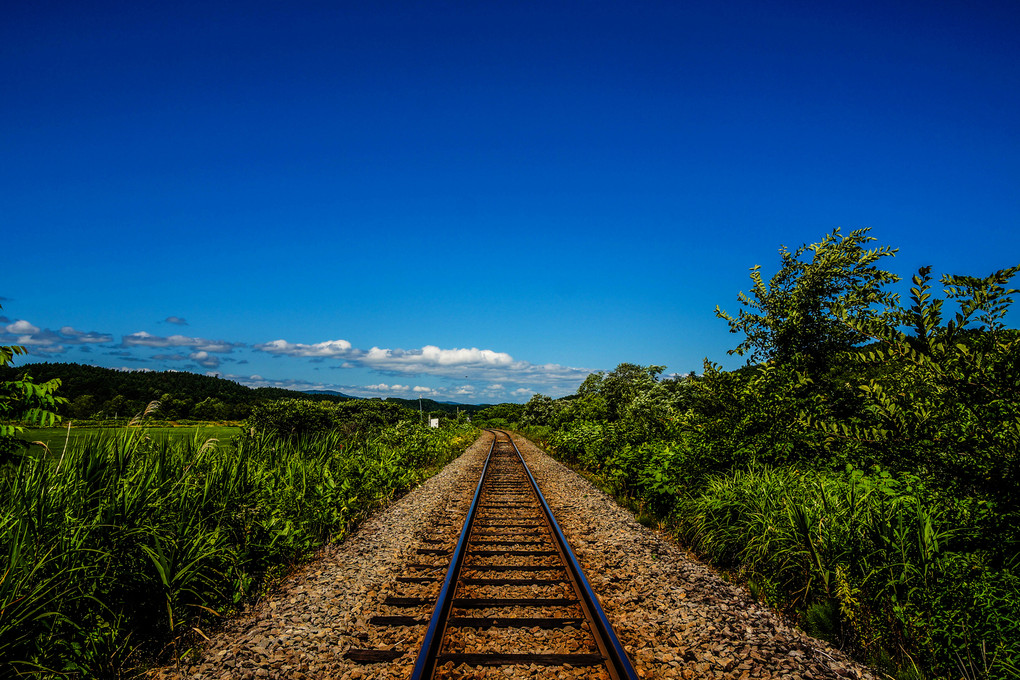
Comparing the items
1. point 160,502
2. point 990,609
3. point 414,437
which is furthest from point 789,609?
point 414,437

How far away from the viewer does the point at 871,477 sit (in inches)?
235

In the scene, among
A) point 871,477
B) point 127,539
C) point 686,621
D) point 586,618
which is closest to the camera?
Answer: point 127,539

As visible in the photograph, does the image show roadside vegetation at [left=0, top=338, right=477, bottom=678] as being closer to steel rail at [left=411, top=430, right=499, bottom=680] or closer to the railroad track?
the railroad track

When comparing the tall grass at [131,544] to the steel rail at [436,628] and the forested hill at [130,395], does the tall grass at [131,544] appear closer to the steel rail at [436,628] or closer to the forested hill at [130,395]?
the forested hill at [130,395]

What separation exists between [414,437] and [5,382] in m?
14.1

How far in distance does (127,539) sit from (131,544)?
0.06m

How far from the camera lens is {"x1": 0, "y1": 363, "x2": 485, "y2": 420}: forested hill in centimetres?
516

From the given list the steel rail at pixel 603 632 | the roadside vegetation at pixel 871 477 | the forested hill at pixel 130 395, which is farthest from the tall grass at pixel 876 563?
the forested hill at pixel 130 395

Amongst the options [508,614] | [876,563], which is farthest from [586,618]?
[876,563]

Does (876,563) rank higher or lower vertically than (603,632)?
higher

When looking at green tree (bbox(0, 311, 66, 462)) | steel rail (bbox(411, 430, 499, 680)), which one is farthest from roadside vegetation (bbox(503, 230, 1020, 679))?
green tree (bbox(0, 311, 66, 462))

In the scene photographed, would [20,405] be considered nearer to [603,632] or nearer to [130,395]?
[603,632]

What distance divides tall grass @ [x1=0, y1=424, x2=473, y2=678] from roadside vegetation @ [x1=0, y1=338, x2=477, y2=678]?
0.04ft

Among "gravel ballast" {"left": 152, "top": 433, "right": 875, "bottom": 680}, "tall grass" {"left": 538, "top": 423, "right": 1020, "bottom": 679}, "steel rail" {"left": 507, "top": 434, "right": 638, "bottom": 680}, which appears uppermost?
"tall grass" {"left": 538, "top": 423, "right": 1020, "bottom": 679}
